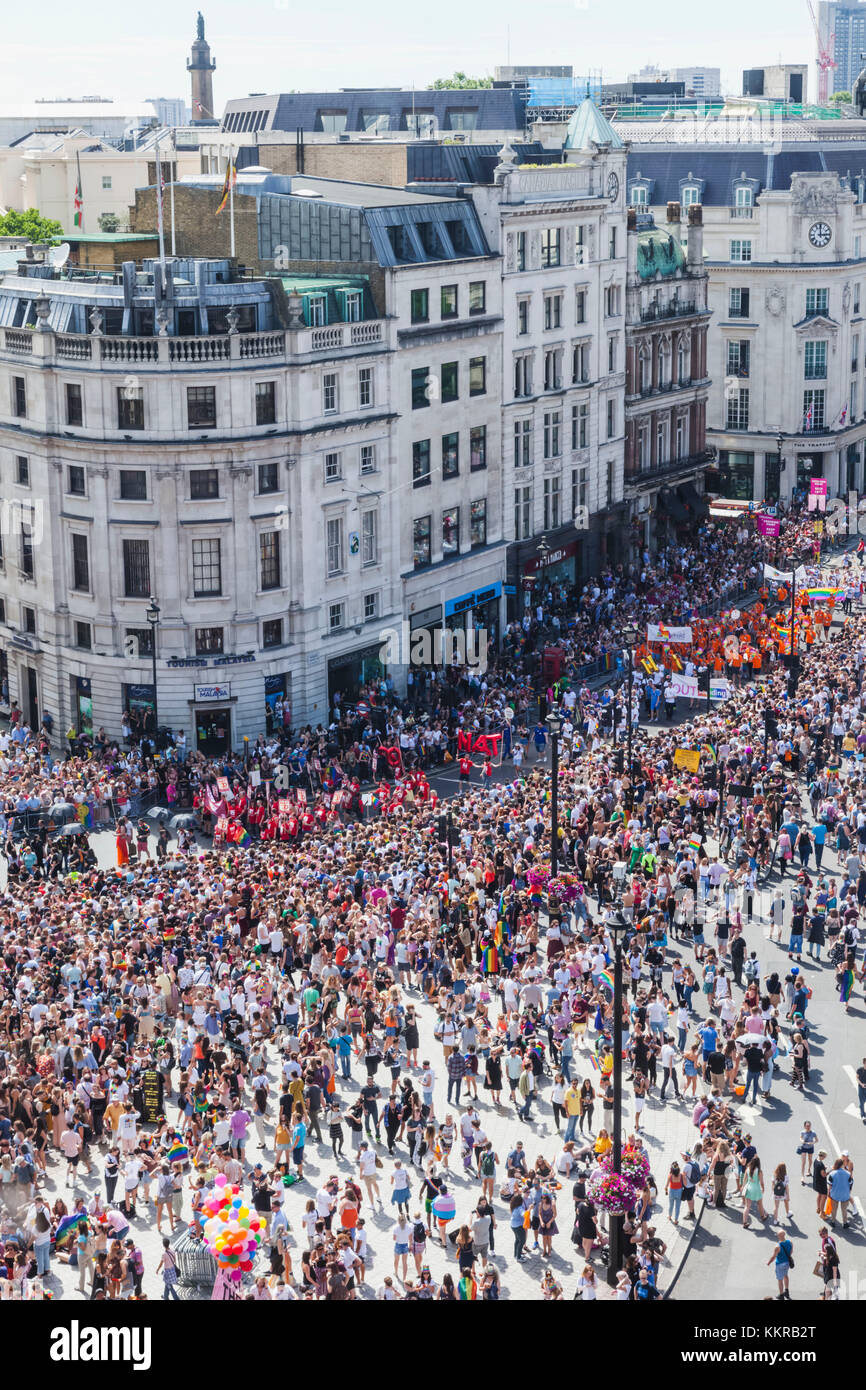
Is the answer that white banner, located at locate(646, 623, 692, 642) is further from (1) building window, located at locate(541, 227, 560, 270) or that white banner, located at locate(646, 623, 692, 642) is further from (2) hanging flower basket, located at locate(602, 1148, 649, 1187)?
(2) hanging flower basket, located at locate(602, 1148, 649, 1187)

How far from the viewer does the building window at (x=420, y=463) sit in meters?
63.7

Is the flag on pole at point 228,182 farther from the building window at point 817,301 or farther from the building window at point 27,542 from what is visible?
the building window at point 817,301

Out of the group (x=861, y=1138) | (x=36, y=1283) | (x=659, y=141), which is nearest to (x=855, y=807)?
(x=861, y=1138)

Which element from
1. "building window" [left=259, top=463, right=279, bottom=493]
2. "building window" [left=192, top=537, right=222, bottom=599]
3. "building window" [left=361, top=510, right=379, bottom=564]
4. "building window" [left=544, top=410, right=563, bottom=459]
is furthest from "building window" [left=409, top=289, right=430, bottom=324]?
"building window" [left=192, top=537, right=222, bottom=599]

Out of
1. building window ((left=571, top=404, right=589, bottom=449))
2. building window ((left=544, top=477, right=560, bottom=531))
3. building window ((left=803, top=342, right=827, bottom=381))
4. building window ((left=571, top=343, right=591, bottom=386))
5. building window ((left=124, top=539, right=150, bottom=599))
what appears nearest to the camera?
building window ((left=124, top=539, right=150, bottom=599))

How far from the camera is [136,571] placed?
183 ft

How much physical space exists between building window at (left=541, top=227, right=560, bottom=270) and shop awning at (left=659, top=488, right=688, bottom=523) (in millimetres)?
15713

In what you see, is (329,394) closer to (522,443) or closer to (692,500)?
(522,443)

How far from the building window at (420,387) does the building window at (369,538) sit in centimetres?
459

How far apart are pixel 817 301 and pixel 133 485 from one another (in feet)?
170

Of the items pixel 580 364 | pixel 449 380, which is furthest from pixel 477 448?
pixel 580 364

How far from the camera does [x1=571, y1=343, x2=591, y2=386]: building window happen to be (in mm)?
74062

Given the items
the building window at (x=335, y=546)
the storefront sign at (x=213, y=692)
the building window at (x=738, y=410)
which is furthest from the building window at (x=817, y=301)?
the storefront sign at (x=213, y=692)

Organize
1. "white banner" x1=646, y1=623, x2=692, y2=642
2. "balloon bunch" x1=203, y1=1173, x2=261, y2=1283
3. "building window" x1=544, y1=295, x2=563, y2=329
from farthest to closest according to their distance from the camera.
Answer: "building window" x1=544, y1=295, x2=563, y2=329 → "white banner" x1=646, y1=623, x2=692, y2=642 → "balloon bunch" x1=203, y1=1173, x2=261, y2=1283
